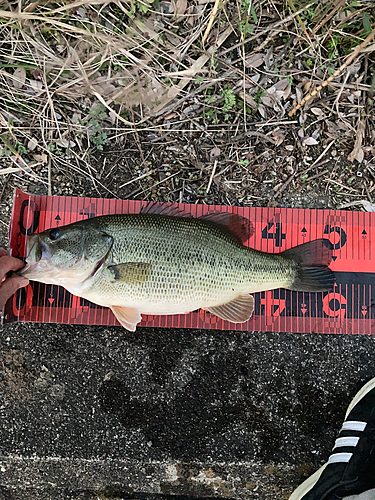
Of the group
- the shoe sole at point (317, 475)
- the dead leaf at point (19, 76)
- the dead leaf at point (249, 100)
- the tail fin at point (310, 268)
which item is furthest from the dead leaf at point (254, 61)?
the shoe sole at point (317, 475)

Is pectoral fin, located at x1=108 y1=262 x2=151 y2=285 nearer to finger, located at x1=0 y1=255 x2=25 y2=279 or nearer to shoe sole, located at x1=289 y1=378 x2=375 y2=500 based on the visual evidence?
finger, located at x1=0 y1=255 x2=25 y2=279

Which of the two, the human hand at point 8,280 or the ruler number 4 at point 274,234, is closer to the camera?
the human hand at point 8,280

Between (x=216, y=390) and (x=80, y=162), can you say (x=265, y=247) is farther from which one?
(x=80, y=162)

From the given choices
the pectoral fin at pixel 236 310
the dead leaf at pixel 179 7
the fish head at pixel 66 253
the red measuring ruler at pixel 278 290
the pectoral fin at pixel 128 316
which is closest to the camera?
the fish head at pixel 66 253

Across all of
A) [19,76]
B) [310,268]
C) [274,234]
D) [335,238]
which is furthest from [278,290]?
[19,76]

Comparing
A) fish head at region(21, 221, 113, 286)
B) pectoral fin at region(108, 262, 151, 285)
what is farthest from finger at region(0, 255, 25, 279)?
pectoral fin at region(108, 262, 151, 285)

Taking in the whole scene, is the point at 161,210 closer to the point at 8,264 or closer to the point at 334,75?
the point at 8,264

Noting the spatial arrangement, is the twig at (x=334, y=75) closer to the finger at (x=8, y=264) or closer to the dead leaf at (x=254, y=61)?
the dead leaf at (x=254, y=61)

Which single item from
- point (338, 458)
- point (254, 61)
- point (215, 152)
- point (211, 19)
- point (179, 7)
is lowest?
point (338, 458)
